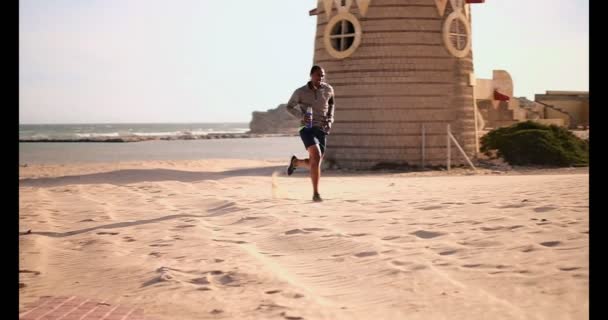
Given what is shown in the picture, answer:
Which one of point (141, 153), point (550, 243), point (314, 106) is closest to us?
point (550, 243)

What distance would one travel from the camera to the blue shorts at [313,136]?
920 cm

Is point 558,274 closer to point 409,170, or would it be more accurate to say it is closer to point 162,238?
point 162,238

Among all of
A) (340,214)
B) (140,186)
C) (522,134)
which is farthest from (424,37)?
(340,214)

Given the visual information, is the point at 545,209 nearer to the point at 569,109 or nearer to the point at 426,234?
the point at 426,234

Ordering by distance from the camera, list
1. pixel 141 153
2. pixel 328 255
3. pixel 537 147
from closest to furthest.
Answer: pixel 328 255 → pixel 537 147 → pixel 141 153

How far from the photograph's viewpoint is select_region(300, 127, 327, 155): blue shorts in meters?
9.20

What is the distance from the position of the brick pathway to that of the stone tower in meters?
12.0

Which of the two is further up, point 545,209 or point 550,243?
point 545,209

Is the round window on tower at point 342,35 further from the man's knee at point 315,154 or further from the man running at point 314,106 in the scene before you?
the man's knee at point 315,154

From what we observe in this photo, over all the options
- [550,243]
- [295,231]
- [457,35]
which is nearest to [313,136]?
[295,231]

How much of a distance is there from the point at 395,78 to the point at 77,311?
12.3 metres

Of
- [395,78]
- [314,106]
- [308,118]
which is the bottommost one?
[308,118]

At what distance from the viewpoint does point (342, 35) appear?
16.6 metres

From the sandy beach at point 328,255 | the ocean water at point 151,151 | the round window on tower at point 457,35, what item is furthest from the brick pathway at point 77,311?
the ocean water at point 151,151
